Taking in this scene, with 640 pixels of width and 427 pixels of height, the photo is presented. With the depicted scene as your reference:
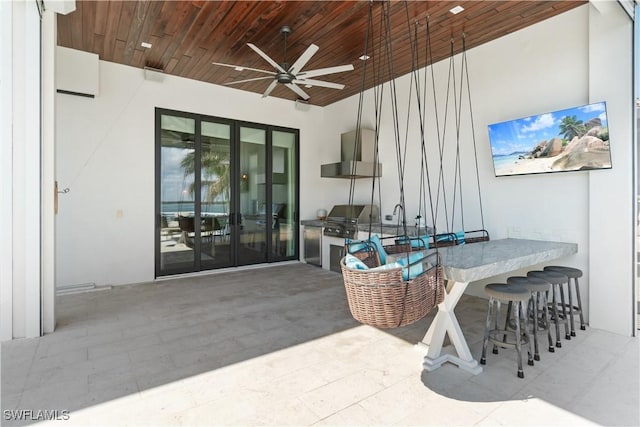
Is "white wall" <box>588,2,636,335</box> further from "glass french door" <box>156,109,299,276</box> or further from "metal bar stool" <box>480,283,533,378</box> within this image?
"glass french door" <box>156,109,299,276</box>

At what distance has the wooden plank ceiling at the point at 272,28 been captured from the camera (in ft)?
11.2

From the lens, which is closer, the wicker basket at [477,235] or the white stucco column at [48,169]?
the white stucco column at [48,169]

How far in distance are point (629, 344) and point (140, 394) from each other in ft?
13.0

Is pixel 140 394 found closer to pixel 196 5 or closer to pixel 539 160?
pixel 196 5

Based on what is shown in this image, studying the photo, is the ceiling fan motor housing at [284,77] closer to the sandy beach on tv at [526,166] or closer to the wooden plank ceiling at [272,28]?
the wooden plank ceiling at [272,28]

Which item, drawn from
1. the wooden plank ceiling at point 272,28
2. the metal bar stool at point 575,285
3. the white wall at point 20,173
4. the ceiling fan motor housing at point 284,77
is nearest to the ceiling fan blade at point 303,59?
the ceiling fan motor housing at point 284,77

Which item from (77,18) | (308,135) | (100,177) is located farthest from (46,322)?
(308,135)

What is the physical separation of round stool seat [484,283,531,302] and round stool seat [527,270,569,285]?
1.95ft

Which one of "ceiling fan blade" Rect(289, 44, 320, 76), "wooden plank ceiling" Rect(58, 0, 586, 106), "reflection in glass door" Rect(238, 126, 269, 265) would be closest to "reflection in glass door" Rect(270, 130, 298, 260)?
"reflection in glass door" Rect(238, 126, 269, 265)

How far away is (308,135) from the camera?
6.90 meters

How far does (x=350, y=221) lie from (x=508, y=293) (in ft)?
10.6

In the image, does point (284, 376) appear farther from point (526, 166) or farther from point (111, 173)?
point (111, 173)

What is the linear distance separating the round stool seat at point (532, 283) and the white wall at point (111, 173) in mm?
4964

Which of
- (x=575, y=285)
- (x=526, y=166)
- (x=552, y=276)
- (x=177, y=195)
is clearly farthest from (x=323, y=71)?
(x=575, y=285)
